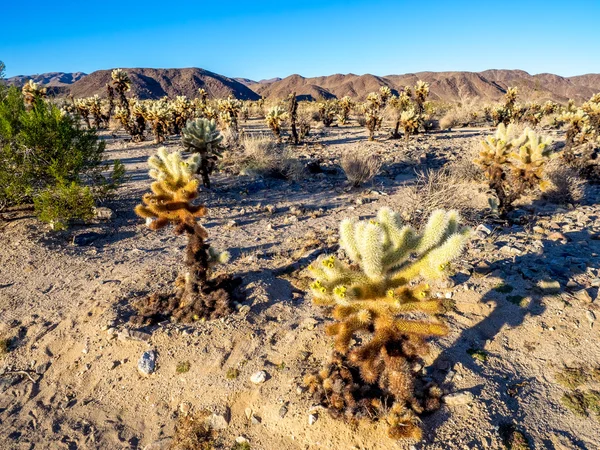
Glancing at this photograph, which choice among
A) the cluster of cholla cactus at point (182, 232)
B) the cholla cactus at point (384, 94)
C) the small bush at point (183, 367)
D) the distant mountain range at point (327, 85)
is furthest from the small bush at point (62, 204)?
the distant mountain range at point (327, 85)

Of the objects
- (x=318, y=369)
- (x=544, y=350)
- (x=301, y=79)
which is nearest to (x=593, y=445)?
(x=544, y=350)

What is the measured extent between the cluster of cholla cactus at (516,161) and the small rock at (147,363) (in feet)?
25.7

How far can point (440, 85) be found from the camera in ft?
298

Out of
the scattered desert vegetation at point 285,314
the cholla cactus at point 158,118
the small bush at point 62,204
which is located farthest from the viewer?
the cholla cactus at point 158,118

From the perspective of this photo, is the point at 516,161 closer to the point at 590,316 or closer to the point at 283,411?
the point at 590,316

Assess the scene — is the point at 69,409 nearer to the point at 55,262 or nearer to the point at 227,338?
the point at 227,338

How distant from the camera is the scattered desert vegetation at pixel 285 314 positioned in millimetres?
3301

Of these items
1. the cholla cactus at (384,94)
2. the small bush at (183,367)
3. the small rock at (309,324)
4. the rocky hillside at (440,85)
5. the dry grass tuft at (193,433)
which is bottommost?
the dry grass tuft at (193,433)

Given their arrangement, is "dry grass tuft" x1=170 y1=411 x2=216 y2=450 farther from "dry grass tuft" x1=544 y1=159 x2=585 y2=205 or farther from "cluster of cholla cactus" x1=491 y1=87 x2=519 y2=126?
"cluster of cholla cactus" x1=491 y1=87 x2=519 y2=126

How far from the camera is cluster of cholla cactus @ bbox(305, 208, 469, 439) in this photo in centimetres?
319

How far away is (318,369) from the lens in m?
3.93

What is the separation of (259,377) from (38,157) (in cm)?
742

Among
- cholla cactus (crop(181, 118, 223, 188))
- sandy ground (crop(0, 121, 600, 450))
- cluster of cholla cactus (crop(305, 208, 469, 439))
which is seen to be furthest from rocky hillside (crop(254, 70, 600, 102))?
cluster of cholla cactus (crop(305, 208, 469, 439))

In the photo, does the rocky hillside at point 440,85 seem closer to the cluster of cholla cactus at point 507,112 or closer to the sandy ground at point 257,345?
the cluster of cholla cactus at point 507,112
